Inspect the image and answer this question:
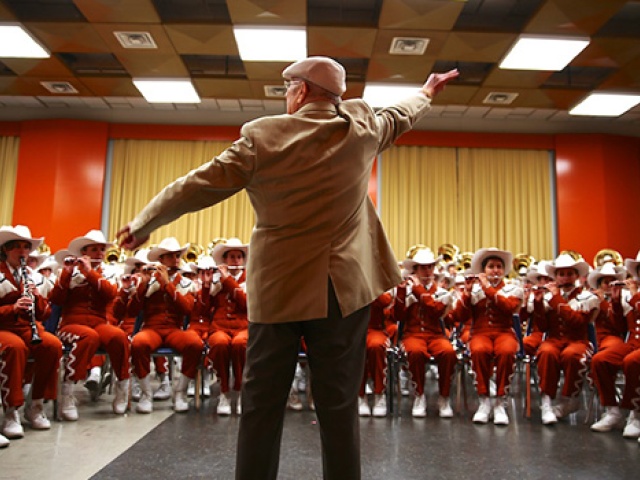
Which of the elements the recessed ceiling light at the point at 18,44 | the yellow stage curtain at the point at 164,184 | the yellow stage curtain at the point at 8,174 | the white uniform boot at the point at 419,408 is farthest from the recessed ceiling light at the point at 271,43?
the yellow stage curtain at the point at 8,174

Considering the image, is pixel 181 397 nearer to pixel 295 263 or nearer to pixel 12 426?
pixel 12 426

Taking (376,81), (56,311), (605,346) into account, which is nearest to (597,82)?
(376,81)

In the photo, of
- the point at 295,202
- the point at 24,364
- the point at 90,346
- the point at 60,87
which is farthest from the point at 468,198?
the point at 295,202

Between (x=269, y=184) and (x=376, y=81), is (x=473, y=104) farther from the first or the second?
(x=269, y=184)

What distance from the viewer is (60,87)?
8.63m

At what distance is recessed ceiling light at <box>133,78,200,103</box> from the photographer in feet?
27.0

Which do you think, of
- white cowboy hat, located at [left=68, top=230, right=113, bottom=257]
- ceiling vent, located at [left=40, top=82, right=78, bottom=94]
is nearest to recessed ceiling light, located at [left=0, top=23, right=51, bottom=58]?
ceiling vent, located at [left=40, top=82, right=78, bottom=94]

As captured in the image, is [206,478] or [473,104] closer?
[206,478]

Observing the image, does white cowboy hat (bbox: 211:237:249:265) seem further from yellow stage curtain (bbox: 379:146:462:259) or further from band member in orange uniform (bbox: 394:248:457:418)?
yellow stage curtain (bbox: 379:146:462:259)

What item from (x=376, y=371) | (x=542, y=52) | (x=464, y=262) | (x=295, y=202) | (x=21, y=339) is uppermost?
(x=542, y=52)

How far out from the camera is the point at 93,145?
962 centimetres

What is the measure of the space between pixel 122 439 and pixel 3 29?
5586 mm

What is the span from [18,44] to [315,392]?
7251 millimetres

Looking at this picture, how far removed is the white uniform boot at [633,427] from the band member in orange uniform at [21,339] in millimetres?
3894
